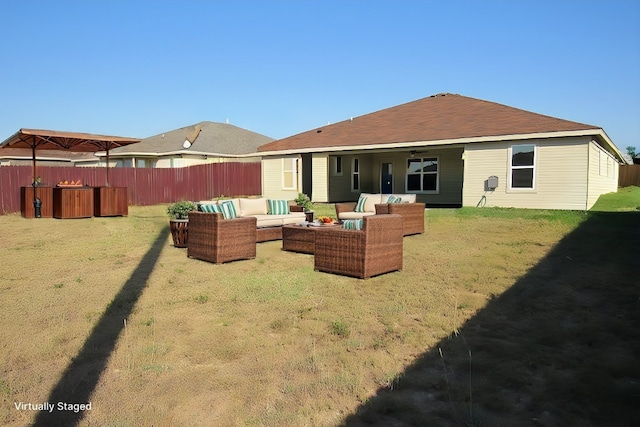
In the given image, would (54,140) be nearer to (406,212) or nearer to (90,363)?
(406,212)

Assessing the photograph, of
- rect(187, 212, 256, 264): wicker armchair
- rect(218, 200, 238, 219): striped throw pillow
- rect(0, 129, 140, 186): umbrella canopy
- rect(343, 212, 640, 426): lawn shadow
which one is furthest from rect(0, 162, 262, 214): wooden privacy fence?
rect(343, 212, 640, 426): lawn shadow

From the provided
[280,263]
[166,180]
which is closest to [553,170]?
[280,263]

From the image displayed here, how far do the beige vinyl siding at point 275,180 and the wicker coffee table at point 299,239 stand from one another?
12.4 m

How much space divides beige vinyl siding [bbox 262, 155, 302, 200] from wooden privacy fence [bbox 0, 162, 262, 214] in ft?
11.1

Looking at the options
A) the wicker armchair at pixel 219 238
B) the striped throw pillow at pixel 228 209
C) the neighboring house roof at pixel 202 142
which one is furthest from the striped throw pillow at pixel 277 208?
the neighboring house roof at pixel 202 142

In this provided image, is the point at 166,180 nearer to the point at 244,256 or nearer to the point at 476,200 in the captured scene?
the point at 476,200

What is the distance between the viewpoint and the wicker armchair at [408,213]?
981 centimetres

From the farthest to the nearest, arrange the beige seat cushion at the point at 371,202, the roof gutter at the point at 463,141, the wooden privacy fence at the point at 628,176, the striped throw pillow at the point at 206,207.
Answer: the wooden privacy fence at the point at 628,176 → the roof gutter at the point at 463,141 → the beige seat cushion at the point at 371,202 → the striped throw pillow at the point at 206,207

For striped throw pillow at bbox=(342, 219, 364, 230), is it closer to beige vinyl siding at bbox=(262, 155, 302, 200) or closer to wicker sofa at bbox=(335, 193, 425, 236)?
wicker sofa at bbox=(335, 193, 425, 236)

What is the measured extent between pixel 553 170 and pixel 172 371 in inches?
543

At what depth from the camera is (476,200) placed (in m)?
15.5

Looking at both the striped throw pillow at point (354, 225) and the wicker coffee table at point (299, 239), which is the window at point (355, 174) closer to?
the wicker coffee table at point (299, 239)

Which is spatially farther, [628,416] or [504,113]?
[504,113]

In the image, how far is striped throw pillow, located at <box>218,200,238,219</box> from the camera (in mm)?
8414
